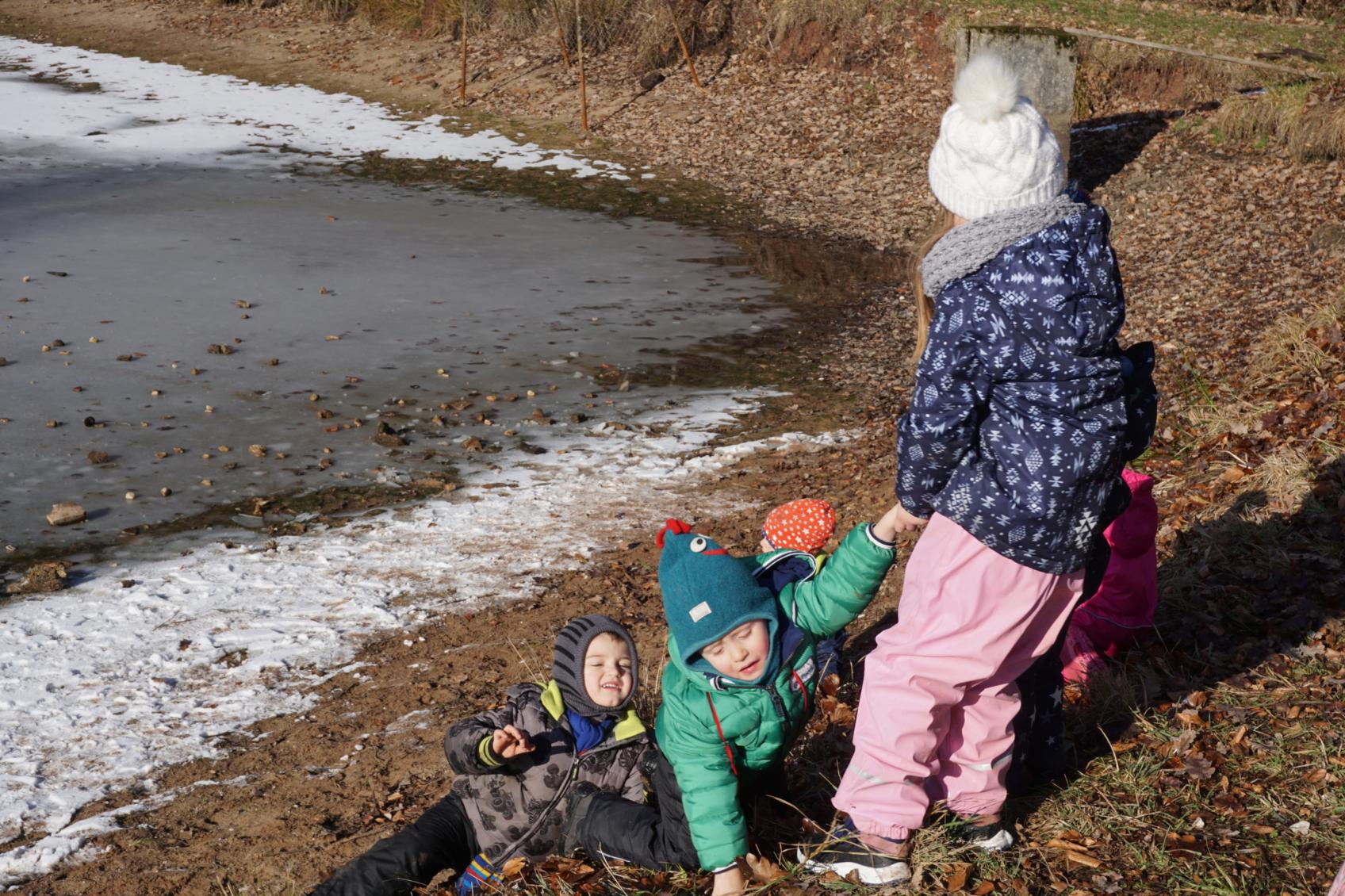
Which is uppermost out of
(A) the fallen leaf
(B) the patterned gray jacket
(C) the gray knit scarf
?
(C) the gray knit scarf

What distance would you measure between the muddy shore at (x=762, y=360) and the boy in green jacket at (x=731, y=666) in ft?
2.09

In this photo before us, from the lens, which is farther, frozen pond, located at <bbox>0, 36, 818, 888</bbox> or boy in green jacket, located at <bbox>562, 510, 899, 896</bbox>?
frozen pond, located at <bbox>0, 36, 818, 888</bbox>

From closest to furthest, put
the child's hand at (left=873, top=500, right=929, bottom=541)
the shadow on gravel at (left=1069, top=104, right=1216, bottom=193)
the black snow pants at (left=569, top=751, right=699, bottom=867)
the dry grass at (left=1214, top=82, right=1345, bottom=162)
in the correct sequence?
the child's hand at (left=873, top=500, right=929, bottom=541) → the black snow pants at (left=569, top=751, right=699, bottom=867) → the dry grass at (left=1214, top=82, right=1345, bottom=162) → the shadow on gravel at (left=1069, top=104, right=1216, bottom=193)

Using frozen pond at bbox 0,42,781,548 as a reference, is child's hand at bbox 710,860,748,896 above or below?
above

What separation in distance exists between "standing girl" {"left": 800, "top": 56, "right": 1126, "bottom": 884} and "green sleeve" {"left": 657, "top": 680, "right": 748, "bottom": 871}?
0.29 metres

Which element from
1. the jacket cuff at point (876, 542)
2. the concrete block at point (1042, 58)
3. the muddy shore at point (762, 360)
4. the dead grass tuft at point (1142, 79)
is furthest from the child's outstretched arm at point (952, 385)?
the dead grass tuft at point (1142, 79)

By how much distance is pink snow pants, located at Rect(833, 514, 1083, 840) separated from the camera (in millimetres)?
2750

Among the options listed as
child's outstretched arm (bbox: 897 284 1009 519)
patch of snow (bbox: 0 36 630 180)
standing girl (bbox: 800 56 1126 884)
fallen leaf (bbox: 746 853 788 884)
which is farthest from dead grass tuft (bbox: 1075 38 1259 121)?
fallen leaf (bbox: 746 853 788 884)

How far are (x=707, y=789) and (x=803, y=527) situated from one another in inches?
32.4

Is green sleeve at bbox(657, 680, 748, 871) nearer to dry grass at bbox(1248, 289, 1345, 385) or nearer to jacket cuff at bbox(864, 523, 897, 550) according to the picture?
jacket cuff at bbox(864, 523, 897, 550)

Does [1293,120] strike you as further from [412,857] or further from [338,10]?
[338,10]

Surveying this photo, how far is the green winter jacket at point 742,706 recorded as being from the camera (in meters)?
2.99

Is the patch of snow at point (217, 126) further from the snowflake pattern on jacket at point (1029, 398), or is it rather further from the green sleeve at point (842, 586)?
the snowflake pattern on jacket at point (1029, 398)

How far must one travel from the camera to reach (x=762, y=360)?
31.9 ft
